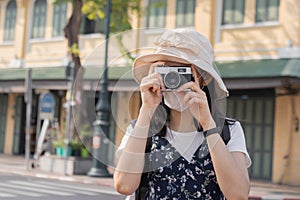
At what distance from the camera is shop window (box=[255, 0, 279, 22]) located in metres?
17.0

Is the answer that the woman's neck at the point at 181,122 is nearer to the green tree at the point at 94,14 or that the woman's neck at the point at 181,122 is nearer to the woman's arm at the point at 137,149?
the woman's arm at the point at 137,149

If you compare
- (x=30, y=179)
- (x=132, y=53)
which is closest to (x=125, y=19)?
(x=30, y=179)

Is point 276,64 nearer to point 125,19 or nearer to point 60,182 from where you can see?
point 125,19

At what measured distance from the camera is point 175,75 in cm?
209

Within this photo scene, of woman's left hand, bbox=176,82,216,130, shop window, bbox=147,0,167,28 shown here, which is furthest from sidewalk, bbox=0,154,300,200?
woman's left hand, bbox=176,82,216,130

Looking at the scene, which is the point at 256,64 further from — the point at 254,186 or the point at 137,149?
the point at 137,149

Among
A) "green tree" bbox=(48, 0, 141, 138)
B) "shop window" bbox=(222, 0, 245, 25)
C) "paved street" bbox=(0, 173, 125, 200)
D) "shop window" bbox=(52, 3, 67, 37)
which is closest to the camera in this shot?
"paved street" bbox=(0, 173, 125, 200)

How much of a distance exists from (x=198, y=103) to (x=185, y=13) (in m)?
17.4

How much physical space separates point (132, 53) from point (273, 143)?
14.8 metres

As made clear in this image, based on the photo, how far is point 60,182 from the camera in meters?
14.4

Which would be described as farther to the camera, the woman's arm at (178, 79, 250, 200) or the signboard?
the signboard

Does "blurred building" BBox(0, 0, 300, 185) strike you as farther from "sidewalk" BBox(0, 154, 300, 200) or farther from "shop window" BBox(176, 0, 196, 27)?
"sidewalk" BBox(0, 154, 300, 200)

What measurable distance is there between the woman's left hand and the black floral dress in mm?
119

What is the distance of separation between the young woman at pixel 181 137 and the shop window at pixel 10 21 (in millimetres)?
24110
